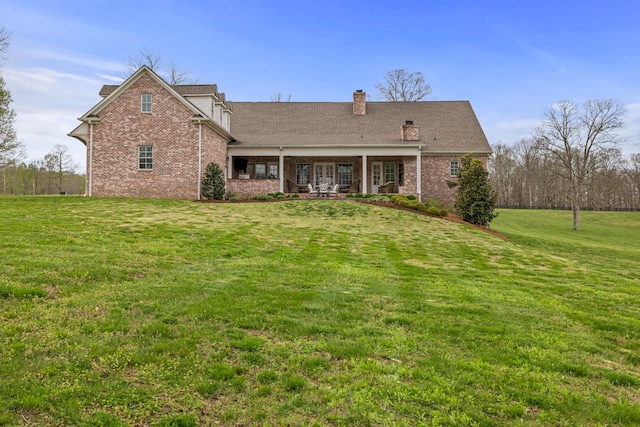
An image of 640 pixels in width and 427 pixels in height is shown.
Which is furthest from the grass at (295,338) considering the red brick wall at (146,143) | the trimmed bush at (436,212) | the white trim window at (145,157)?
the white trim window at (145,157)

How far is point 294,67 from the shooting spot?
92.8 feet

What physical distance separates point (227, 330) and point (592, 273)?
9.70 meters

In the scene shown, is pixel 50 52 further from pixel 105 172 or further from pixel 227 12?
pixel 227 12

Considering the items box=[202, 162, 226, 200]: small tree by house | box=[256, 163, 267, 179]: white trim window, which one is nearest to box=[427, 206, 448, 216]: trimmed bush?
box=[202, 162, 226, 200]: small tree by house

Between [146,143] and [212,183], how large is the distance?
12.5ft

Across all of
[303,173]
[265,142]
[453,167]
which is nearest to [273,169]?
[303,173]

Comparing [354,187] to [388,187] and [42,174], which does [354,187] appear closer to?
[388,187]

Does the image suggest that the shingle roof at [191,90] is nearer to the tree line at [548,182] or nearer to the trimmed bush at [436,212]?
the trimmed bush at [436,212]

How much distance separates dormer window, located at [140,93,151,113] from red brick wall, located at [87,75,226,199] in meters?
0.18

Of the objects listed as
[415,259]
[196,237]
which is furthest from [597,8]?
[196,237]

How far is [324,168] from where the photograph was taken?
25.7 metres

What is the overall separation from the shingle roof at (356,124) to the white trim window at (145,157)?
17.8ft

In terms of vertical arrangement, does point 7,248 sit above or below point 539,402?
above

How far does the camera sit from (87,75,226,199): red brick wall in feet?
63.7
